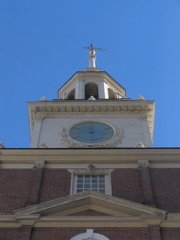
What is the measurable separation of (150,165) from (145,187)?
6.38ft

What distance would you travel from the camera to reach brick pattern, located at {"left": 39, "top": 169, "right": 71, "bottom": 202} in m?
18.2

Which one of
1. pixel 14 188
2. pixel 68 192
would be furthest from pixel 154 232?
pixel 14 188

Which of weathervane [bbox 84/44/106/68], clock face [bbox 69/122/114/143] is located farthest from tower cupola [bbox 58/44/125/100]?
clock face [bbox 69/122/114/143]

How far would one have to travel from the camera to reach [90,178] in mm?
19516

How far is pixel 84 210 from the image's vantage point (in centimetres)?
1714

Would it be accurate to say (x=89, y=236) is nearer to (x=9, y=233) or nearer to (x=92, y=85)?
(x=9, y=233)

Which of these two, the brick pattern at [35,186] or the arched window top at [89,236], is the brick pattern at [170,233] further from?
the brick pattern at [35,186]

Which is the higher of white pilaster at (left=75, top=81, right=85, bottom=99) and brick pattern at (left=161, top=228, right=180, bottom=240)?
white pilaster at (left=75, top=81, right=85, bottom=99)

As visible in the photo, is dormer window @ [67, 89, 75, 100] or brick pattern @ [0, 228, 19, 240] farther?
dormer window @ [67, 89, 75, 100]

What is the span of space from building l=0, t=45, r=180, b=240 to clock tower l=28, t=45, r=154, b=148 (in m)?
0.05

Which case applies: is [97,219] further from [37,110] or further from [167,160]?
[37,110]

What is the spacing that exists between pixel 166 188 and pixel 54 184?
14.2 ft

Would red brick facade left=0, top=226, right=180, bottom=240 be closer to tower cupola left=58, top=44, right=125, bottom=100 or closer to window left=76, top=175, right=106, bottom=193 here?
window left=76, top=175, right=106, bottom=193

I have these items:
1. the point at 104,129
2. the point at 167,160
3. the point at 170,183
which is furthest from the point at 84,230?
the point at 104,129
